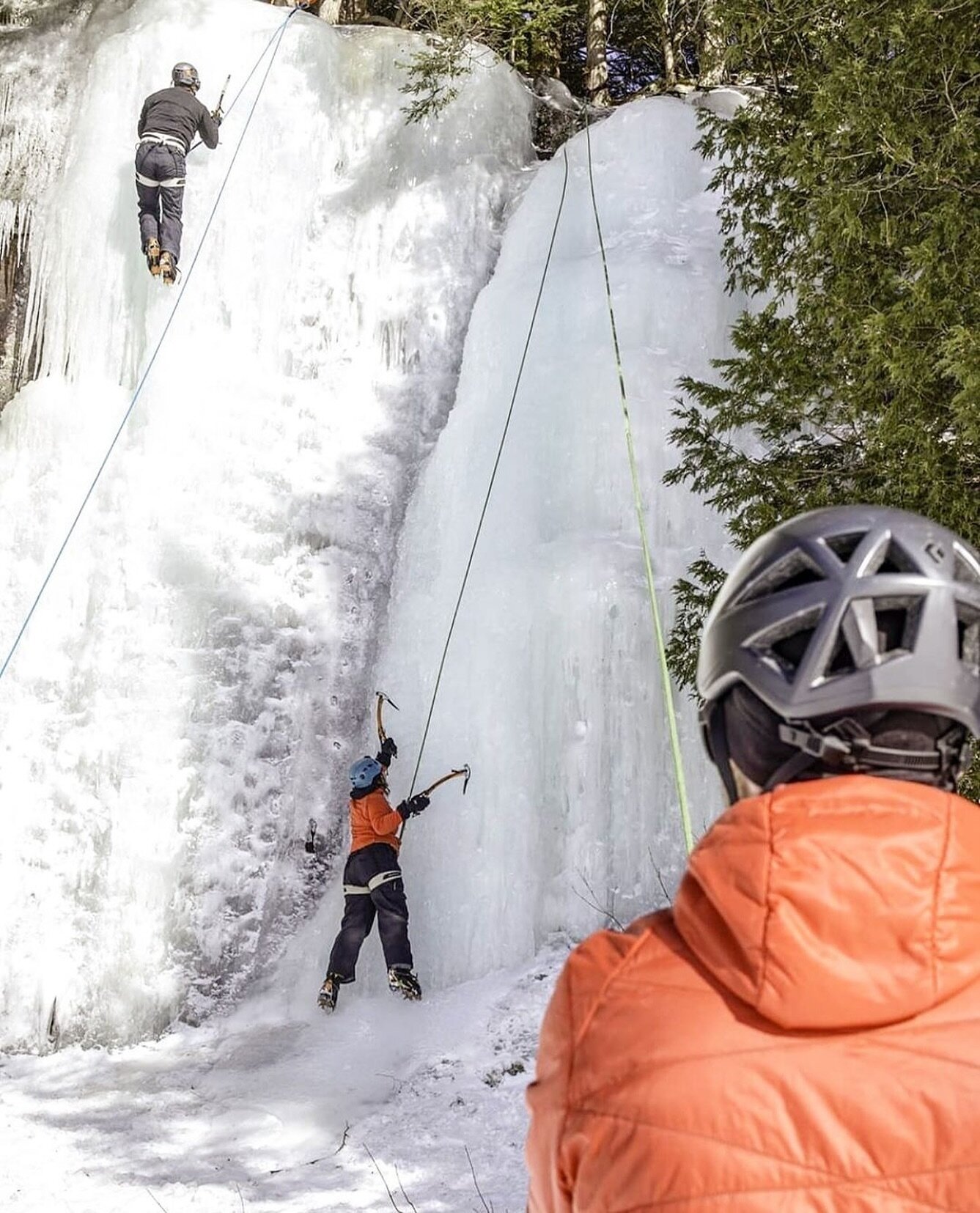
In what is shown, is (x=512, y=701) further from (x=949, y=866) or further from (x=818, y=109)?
(x=949, y=866)

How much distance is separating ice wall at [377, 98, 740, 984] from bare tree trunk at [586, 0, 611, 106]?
257 cm

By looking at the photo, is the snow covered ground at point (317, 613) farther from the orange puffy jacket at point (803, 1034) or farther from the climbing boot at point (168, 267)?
the orange puffy jacket at point (803, 1034)

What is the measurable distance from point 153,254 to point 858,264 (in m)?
5.59

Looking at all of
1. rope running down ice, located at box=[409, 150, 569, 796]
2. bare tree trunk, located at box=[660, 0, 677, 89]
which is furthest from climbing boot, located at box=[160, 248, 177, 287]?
bare tree trunk, located at box=[660, 0, 677, 89]

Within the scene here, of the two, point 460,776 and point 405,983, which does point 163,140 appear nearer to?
point 460,776

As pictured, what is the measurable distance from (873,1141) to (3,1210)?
497 centimetres

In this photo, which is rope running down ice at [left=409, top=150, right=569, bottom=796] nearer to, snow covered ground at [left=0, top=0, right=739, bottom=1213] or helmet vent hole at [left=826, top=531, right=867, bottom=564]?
snow covered ground at [left=0, top=0, right=739, bottom=1213]

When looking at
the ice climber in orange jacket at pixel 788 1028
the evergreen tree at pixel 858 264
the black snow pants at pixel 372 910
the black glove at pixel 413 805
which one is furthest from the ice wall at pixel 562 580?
the ice climber in orange jacket at pixel 788 1028

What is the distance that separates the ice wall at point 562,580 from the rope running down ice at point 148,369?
2.29m

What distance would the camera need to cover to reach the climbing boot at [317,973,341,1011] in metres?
6.99

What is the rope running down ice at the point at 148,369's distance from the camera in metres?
A: 8.45

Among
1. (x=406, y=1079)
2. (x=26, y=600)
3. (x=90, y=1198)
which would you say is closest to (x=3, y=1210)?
(x=90, y=1198)

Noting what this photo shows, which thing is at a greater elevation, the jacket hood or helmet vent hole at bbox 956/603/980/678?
helmet vent hole at bbox 956/603/980/678

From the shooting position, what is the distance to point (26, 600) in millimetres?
8695
